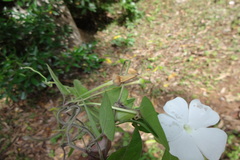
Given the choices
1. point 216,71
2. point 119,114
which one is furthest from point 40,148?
point 216,71

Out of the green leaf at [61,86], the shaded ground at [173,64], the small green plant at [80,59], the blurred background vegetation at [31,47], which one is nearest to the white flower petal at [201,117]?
the green leaf at [61,86]

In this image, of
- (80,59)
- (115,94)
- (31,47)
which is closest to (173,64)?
(80,59)

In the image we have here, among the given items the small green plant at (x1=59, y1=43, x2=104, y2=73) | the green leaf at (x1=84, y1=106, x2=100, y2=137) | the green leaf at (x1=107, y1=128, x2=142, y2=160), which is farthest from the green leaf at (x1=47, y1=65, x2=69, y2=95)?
the small green plant at (x1=59, y1=43, x2=104, y2=73)

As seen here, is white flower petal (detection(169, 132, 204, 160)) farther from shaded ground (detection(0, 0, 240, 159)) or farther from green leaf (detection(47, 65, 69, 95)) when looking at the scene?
shaded ground (detection(0, 0, 240, 159))

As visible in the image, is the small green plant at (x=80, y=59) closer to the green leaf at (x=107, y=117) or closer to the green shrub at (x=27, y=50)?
the green shrub at (x=27, y=50)

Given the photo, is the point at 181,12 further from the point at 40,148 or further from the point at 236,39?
the point at 40,148

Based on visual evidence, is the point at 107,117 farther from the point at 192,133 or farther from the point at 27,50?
the point at 27,50
